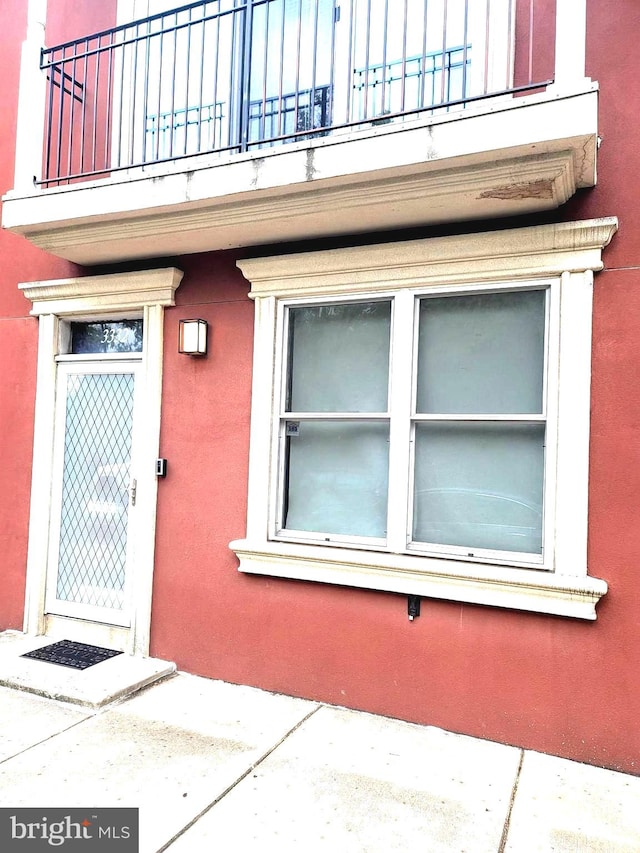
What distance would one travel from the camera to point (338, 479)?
400 cm

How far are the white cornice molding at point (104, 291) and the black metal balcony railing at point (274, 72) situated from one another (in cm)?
72

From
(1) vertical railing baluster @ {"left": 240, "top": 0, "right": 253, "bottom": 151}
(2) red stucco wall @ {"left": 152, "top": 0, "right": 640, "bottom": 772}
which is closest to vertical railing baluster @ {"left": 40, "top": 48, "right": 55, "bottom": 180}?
(2) red stucco wall @ {"left": 152, "top": 0, "right": 640, "bottom": 772}

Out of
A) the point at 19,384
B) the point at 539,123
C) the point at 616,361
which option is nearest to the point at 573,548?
the point at 616,361

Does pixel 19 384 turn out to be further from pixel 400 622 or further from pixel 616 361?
pixel 616 361

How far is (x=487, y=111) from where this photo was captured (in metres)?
3.02

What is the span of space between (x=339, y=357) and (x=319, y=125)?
61.4 inches

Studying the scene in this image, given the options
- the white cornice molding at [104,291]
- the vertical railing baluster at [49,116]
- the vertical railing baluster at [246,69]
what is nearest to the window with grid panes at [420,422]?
the white cornice molding at [104,291]

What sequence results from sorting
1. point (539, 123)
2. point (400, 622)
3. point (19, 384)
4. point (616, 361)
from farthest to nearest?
point (19, 384), point (400, 622), point (616, 361), point (539, 123)

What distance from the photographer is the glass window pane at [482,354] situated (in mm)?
3521

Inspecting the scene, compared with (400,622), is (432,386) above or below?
above

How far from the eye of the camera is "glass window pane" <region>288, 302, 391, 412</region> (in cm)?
391

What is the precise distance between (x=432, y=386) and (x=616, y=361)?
1010 mm

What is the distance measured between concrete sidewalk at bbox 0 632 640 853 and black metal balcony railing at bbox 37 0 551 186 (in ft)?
10.7

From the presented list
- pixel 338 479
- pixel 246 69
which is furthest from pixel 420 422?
pixel 246 69
